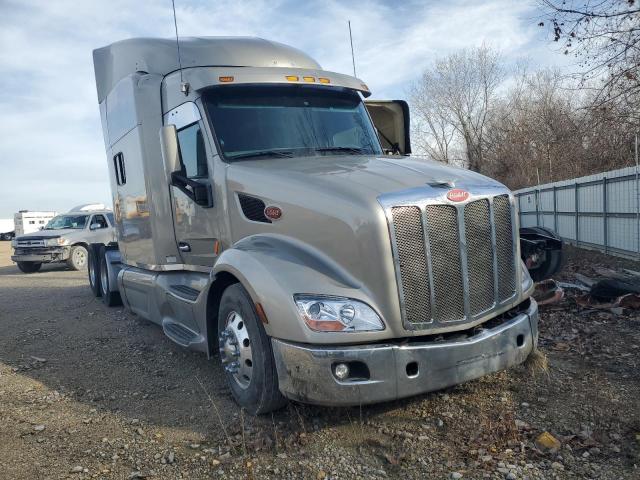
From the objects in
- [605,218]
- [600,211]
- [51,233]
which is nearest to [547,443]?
[605,218]

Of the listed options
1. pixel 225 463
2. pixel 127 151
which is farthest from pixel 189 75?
pixel 225 463

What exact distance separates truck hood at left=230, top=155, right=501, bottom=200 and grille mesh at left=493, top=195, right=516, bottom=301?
0.63 feet

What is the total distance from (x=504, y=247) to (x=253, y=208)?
2029 mm

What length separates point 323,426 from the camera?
3809mm

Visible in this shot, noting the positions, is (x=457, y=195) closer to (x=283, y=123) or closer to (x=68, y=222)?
(x=283, y=123)

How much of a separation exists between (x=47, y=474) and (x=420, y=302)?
8.89 ft

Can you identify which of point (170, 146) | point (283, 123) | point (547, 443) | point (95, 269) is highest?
point (283, 123)

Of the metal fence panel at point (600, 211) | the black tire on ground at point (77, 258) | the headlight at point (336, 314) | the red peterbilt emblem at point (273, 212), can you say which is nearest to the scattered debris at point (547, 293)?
the headlight at point (336, 314)

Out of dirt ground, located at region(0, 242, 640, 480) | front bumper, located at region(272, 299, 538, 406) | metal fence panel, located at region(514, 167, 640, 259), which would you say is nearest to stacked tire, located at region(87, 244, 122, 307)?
dirt ground, located at region(0, 242, 640, 480)

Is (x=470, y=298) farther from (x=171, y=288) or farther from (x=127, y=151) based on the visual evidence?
(x=127, y=151)

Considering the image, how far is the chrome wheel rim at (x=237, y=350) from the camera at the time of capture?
13.3 feet

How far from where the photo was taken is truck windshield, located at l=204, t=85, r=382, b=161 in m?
4.75

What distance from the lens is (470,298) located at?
3.73 metres

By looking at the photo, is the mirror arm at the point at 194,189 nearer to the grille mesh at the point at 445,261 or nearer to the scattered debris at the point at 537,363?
the grille mesh at the point at 445,261
